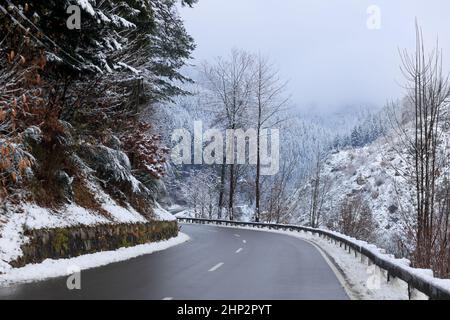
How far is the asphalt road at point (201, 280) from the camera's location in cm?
868

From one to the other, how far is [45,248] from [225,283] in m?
4.84

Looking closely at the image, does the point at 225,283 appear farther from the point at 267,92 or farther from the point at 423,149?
the point at 267,92

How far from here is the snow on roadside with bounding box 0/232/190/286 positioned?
9.96 meters

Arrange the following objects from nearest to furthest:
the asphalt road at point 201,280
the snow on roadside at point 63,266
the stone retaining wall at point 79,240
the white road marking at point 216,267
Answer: the asphalt road at point 201,280 < the snow on roadside at point 63,266 < the stone retaining wall at point 79,240 < the white road marking at point 216,267

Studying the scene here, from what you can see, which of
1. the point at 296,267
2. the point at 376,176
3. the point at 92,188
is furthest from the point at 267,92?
the point at 376,176

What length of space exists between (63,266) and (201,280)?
365cm

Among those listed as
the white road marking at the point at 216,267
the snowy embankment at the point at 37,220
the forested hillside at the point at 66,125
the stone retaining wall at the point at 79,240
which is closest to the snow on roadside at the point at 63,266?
the stone retaining wall at the point at 79,240

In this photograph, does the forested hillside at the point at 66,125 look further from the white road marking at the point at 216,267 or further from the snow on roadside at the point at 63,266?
the white road marking at the point at 216,267

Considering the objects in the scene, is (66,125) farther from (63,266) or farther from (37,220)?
(63,266)

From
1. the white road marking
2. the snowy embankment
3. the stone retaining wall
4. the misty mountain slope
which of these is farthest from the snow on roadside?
the misty mountain slope

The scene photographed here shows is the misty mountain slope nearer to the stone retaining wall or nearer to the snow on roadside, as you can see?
the stone retaining wall

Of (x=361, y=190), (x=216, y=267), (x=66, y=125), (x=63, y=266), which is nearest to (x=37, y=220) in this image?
(x=63, y=266)

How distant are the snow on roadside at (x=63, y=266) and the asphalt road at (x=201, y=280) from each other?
0.43 m

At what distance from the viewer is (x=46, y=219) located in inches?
493
